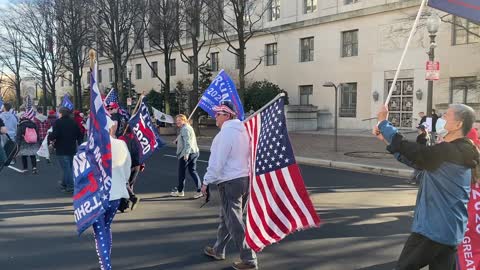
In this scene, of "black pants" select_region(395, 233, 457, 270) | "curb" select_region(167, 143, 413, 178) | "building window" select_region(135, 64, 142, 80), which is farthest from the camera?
"building window" select_region(135, 64, 142, 80)

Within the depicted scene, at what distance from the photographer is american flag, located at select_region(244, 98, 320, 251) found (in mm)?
4773

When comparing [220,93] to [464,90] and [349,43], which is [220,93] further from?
[349,43]

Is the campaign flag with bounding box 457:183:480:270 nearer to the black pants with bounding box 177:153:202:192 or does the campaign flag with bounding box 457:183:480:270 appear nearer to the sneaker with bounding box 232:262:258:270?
the sneaker with bounding box 232:262:258:270

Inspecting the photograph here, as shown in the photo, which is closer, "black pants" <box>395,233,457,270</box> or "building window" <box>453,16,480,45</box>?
"black pants" <box>395,233,457,270</box>

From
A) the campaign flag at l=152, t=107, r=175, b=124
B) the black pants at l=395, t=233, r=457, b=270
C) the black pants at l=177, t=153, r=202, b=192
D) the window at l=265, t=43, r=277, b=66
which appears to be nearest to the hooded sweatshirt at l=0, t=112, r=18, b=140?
the campaign flag at l=152, t=107, r=175, b=124

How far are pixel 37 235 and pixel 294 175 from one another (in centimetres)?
385

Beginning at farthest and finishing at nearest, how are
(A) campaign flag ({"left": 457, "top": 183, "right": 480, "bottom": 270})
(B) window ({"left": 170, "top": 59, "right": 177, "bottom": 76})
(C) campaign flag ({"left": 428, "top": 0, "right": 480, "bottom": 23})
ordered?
(B) window ({"left": 170, "top": 59, "right": 177, "bottom": 76}) < (C) campaign flag ({"left": 428, "top": 0, "right": 480, "bottom": 23}) < (A) campaign flag ({"left": 457, "top": 183, "right": 480, "bottom": 270})

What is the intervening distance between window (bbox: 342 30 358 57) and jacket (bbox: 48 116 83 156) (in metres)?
23.8

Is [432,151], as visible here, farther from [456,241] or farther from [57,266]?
[57,266]

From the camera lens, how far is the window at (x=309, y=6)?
32775 mm

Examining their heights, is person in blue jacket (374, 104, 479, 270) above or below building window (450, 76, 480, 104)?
below

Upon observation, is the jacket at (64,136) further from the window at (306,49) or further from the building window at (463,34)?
the window at (306,49)

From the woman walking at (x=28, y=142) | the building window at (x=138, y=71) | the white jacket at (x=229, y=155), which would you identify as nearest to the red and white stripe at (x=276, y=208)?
the white jacket at (x=229, y=155)

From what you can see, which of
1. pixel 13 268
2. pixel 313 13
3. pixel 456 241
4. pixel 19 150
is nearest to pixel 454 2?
pixel 456 241
